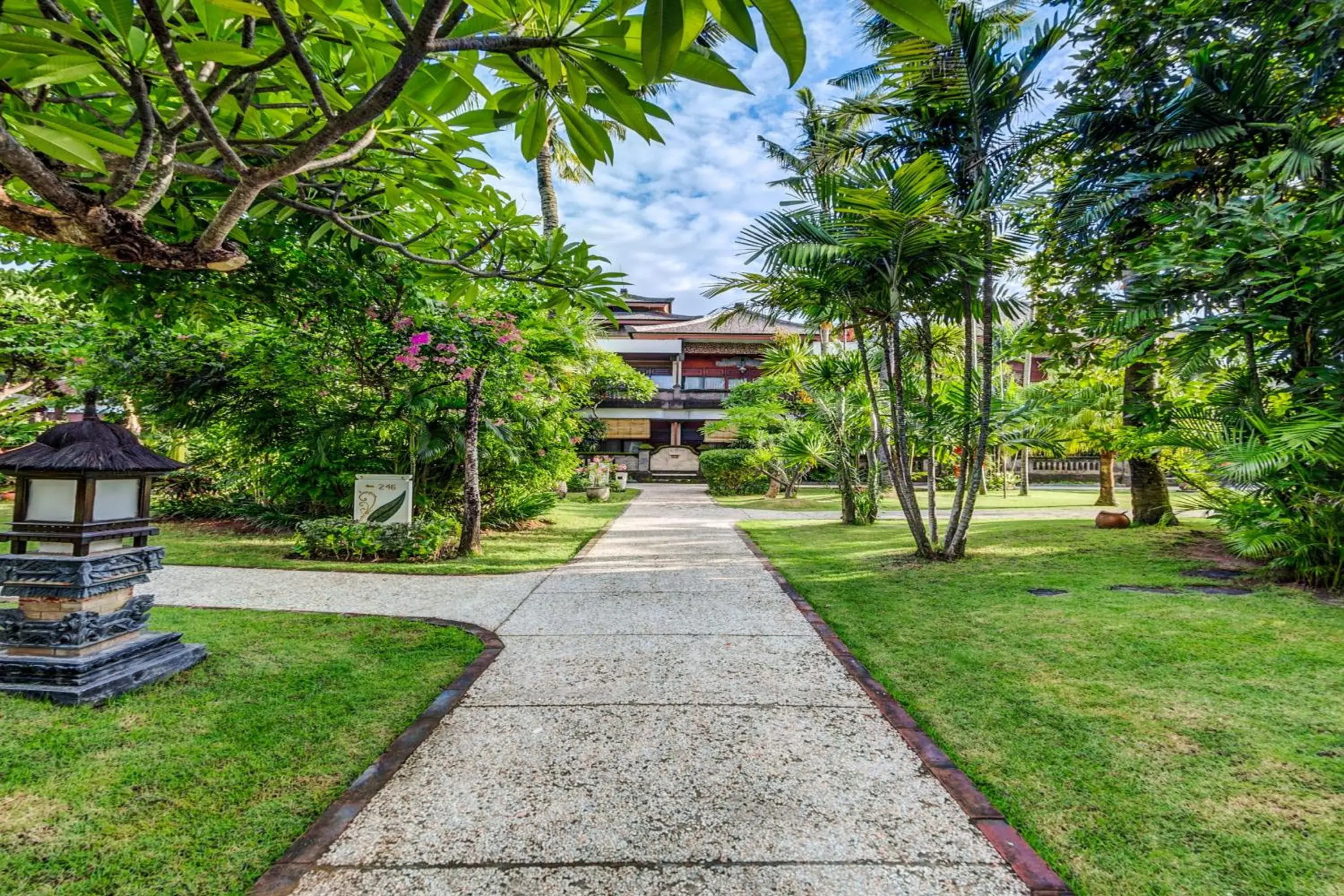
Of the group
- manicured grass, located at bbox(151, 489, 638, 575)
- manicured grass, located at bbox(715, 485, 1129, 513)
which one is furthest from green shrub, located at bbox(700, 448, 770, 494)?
manicured grass, located at bbox(151, 489, 638, 575)

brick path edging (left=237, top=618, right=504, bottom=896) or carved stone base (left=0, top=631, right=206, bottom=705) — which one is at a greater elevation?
carved stone base (left=0, top=631, right=206, bottom=705)

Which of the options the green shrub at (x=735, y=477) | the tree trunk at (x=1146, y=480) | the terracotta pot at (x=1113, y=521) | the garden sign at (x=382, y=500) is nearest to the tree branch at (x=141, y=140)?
the garden sign at (x=382, y=500)

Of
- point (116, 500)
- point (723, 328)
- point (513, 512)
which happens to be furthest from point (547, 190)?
point (723, 328)

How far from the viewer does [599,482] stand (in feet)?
60.8

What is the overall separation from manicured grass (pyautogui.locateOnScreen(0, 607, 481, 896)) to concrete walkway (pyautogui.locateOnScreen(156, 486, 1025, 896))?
29 cm

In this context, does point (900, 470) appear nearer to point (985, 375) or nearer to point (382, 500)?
point (985, 375)

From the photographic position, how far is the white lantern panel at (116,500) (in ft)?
10.2

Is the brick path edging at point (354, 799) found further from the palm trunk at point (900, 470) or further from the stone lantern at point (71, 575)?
the palm trunk at point (900, 470)

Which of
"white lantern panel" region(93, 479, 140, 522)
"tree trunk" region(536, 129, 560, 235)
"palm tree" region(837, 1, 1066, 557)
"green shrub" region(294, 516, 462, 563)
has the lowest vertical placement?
"green shrub" region(294, 516, 462, 563)

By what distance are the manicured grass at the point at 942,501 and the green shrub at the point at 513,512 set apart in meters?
6.10

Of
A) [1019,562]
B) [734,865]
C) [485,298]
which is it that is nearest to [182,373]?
[485,298]

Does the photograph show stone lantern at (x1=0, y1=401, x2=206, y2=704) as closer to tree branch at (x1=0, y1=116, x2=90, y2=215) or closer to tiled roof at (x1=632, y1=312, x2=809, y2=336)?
tree branch at (x1=0, y1=116, x2=90, y2=215)

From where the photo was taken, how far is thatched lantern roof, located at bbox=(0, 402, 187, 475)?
2941 mm

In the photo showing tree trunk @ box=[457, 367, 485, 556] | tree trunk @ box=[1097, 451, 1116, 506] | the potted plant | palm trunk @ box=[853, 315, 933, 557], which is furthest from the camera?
the potted plant
